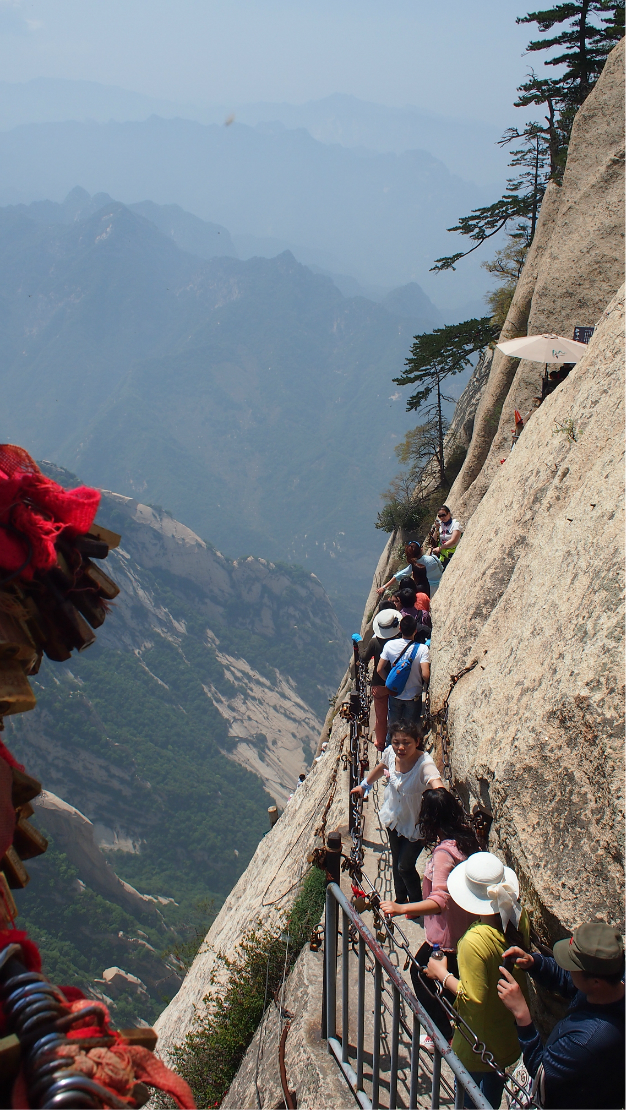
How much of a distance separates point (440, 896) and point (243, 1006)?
3.78m

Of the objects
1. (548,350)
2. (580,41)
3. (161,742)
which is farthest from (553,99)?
(161,742)

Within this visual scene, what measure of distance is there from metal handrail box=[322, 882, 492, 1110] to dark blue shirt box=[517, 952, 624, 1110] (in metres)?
0.39

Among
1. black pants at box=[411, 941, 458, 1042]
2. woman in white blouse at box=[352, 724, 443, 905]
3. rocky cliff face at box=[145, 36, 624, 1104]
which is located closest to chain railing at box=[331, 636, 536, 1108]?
black pants at box=[411, 941, 458, 1042]

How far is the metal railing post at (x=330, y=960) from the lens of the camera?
13.7 feet

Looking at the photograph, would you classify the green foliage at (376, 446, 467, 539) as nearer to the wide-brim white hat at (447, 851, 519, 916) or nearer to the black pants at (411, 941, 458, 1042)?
the black pants at (411, 941, 458, 1042)

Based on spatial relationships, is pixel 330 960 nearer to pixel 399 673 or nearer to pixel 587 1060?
pixel 587 1060

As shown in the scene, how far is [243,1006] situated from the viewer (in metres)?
6.70

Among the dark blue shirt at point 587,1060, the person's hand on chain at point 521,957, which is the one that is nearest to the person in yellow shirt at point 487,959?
the person's hand on chain at point 521,957

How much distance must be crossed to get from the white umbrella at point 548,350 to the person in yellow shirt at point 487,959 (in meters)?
8.96

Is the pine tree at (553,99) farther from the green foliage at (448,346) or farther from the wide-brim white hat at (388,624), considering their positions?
the wide-brim white hat at (388,624)

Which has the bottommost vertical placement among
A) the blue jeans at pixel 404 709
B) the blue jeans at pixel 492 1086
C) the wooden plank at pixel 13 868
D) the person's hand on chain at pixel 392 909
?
the blue jeans at pixel 492 1086

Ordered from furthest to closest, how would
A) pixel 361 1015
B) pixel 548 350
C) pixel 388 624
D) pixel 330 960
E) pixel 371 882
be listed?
1. pixel 548 350
2. pixel 388 624
3. pixel 371 882
4. pixel 330 960
5. pixel 361 1015

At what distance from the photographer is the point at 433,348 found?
997 inches

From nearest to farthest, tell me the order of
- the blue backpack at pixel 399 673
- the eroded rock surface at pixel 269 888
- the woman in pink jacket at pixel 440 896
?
the woman in pink jacket at pixel 440 896 < the blue backpack at pixel 399 673 < the eroded rock surface at pixel 269 888
